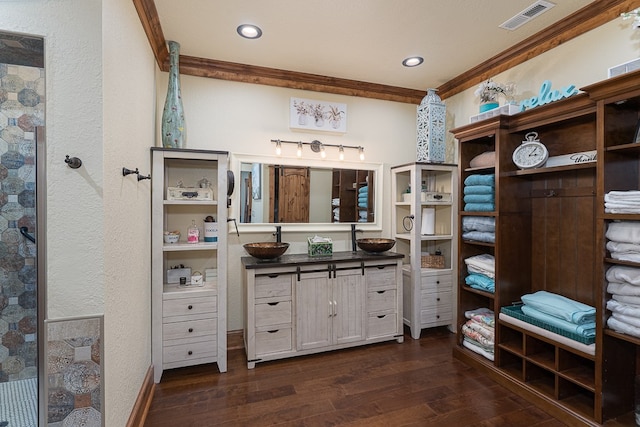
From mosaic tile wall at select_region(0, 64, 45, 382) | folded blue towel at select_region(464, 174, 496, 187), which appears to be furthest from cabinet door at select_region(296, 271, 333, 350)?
mosaic tile wall at select_region(0, 64, 45, 382)

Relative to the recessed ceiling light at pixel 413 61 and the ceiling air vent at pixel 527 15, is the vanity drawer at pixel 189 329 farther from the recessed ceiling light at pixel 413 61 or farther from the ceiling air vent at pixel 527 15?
the ceiling air vent at pixel 527 15

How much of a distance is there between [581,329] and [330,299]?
178 centimetres

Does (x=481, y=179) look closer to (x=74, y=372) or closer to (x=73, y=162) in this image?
(x=73, y=162)

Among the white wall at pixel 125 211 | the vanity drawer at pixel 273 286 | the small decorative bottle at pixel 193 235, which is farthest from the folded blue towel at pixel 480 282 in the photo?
the white wall at pixel 125 211

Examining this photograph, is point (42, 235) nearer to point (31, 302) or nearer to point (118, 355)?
point (118, 355)

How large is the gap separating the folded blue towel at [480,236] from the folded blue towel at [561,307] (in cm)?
49

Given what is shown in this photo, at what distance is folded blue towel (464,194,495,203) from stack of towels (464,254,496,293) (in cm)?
51

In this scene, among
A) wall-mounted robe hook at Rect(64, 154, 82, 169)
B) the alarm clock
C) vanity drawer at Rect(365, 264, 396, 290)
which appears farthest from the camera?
vanity drawer at Rect(365, 264, 396, 290)

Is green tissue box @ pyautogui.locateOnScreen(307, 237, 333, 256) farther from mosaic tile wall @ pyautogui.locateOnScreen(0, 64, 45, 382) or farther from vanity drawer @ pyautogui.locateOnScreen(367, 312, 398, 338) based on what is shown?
mosaic tile wall @ pyautogui.locateOnScreen(0, 64, 45, 382)

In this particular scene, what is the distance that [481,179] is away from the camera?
2.58 m

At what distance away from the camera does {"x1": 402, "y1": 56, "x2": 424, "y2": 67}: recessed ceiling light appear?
2.87 m

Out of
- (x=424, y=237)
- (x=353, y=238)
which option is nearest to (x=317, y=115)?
(x=353, y=238)

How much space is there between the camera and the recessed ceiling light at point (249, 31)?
2.36 meters

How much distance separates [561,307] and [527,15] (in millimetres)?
2087
